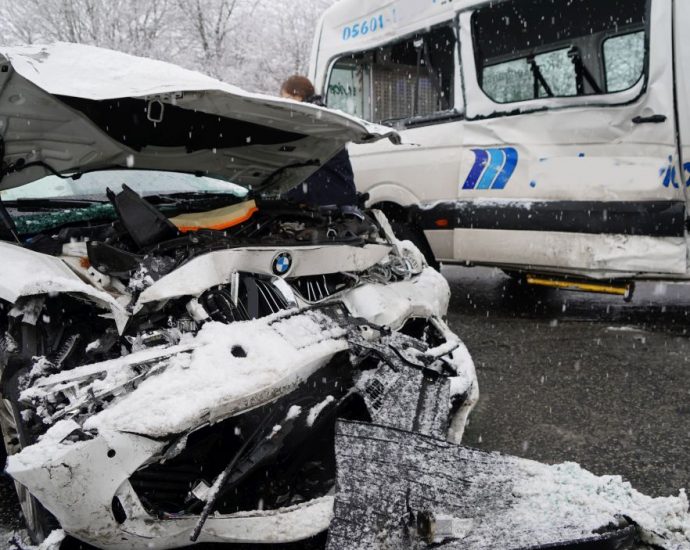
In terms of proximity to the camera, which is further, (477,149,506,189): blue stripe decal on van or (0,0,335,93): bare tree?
(0,0,335,93): bare tree

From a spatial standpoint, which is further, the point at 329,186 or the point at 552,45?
the point at 552,45

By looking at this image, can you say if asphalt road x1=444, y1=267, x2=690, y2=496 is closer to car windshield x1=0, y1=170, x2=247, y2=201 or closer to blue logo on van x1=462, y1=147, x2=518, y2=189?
blue logo on van x1=462, y1=147, x2=518, y2=189

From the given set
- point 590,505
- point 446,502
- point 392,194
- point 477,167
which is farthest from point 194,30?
point 590,505

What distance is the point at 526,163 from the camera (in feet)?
14.7

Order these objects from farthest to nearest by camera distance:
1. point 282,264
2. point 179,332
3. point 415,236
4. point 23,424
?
point 415,236
point 282,264
point 179,332
point 23,424

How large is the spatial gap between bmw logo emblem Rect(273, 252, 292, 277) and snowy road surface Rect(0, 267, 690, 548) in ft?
4.04

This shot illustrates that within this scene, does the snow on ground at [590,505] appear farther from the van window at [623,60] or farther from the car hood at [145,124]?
the van window at [623,60]

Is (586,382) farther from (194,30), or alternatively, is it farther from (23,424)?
(194,30)

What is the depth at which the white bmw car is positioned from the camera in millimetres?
1757

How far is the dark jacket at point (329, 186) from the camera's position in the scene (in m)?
4.12

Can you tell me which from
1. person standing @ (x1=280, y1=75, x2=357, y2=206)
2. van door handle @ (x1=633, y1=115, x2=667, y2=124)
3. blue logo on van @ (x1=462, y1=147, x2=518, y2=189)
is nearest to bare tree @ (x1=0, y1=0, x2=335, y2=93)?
person standing @ (x1=280, y1=75, x2=357, y2=206)

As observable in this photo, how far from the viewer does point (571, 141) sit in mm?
4258

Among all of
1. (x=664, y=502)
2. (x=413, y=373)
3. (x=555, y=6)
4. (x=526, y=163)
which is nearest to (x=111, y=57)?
(x=413, y=373)

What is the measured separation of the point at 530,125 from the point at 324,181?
1.56 metres
